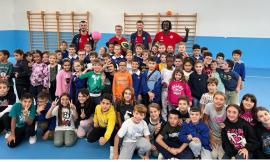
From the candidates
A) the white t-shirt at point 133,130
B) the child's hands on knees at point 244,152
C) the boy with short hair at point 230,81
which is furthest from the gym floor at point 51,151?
the boy with short hair at point 230,81

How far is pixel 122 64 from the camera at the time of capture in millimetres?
4047

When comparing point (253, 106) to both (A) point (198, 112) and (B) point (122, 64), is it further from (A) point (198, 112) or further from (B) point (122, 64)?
(B) point (122, 64)

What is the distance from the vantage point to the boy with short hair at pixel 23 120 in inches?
138

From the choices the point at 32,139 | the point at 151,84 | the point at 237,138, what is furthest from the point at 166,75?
the point at 32,139

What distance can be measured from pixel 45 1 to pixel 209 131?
9063 millimetres

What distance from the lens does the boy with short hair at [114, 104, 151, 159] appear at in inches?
121

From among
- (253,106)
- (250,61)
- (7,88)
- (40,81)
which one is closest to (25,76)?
(40,81)

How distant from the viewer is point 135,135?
3.11 meters

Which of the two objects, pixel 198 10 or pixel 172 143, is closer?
pixel 172 143

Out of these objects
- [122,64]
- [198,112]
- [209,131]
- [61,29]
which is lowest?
[209,131]

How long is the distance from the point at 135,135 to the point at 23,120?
1.65 meters

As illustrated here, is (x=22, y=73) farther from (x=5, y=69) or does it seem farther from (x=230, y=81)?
(x=230, y=81)

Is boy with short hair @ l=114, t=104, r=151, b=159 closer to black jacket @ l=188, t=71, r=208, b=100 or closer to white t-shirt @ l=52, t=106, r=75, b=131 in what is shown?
white t-shirt @ l=52, t=106, r=75, b=131

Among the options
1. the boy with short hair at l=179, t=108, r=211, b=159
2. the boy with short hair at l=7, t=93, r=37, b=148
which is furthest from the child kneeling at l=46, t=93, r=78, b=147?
the boy with short hair at l=179, t=108, r=211, b=159
